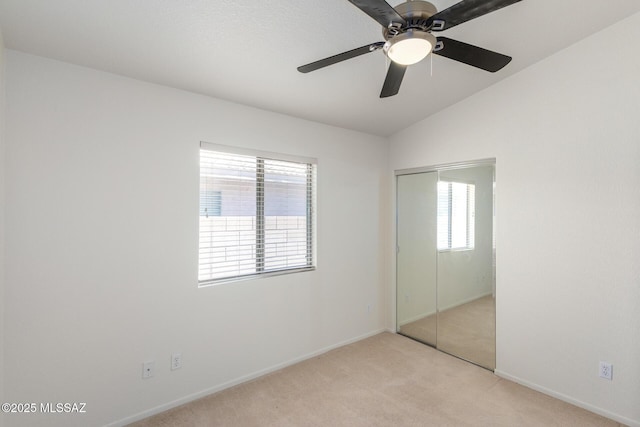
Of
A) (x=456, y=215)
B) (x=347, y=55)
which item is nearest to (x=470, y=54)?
(x=347, y=55)

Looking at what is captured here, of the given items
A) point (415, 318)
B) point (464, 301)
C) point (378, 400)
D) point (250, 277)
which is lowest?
point (378, 400)

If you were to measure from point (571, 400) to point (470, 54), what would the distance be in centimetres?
271

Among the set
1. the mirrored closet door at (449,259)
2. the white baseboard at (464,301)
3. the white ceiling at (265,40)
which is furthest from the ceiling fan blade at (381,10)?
the white baseboard at (464,301)

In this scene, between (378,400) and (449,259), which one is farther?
(449,259)

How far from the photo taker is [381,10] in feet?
4.03

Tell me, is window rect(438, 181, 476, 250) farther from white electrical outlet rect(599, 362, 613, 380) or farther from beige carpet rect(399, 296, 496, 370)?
white electrical outlet rect(599, 362, 613, 380)

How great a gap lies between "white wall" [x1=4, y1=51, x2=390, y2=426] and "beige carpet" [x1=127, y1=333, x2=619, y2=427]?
22cm

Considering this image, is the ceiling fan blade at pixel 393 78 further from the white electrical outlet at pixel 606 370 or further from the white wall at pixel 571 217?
the white electrical outlet at pixel 606 370

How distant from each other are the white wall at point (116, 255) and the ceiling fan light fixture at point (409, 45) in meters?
1.67

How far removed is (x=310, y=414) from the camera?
7.54ft

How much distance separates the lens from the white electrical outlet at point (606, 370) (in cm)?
226

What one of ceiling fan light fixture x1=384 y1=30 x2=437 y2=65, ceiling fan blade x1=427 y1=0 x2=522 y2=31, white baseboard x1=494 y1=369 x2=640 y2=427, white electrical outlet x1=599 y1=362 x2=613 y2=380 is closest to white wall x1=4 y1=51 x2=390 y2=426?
ceiling fan light fixture x1=384 y1=30 x2=437 y2=65

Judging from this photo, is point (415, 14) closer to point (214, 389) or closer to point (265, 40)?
point (265, 40)

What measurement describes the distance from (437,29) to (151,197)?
209 centimetres
